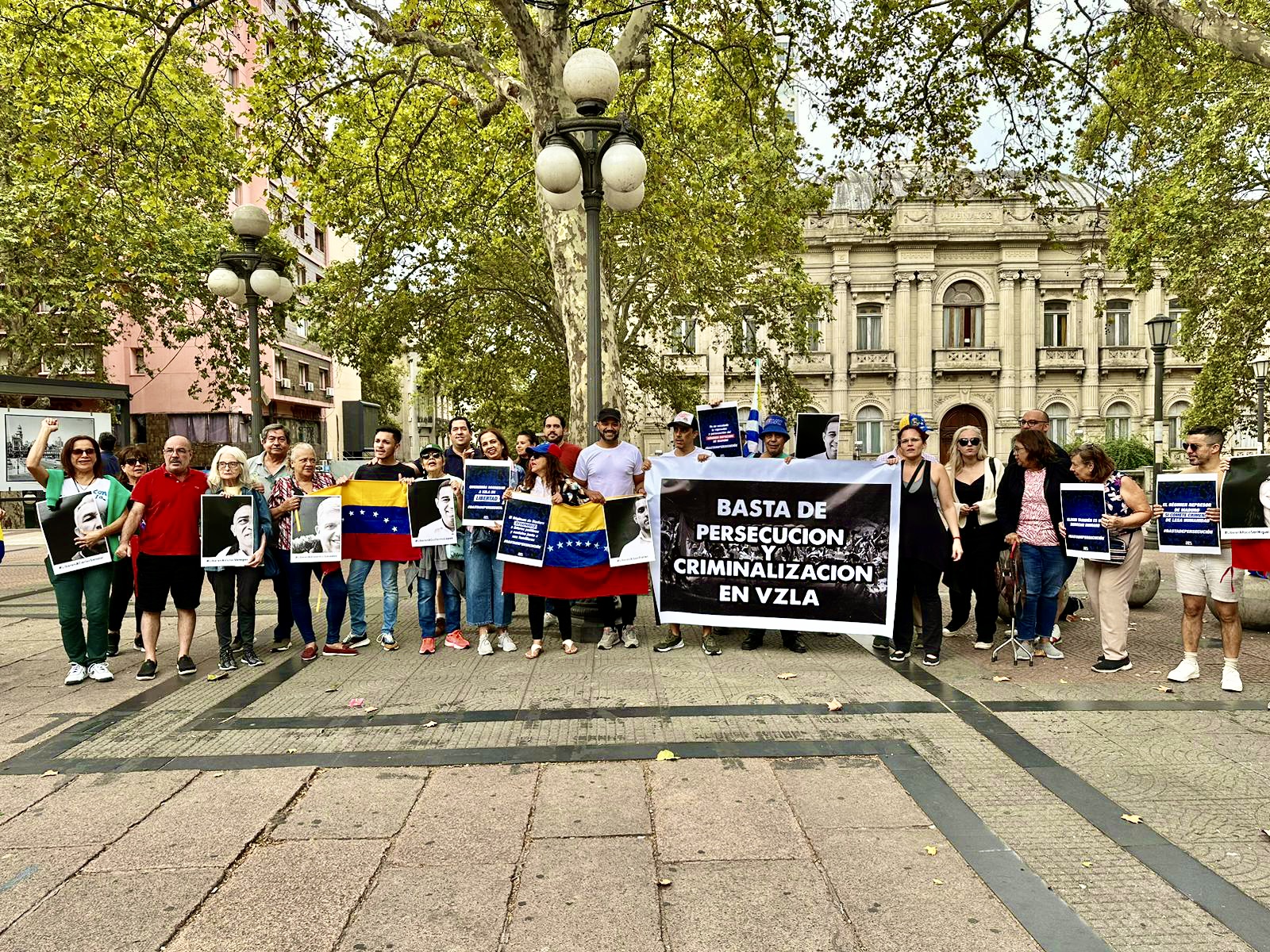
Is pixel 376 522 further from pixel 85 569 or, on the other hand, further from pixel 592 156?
pixel 592 156

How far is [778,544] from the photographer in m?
→ 6.74

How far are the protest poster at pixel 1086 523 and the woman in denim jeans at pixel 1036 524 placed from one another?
0.28 feet

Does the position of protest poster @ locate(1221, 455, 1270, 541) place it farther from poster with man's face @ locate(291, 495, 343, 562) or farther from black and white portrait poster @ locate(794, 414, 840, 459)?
poster with man's face @ locate(291, 495, 343, 562)

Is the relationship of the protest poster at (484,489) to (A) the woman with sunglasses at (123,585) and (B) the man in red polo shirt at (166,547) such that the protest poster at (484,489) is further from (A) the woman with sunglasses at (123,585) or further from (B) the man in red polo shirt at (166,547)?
(A) the woman with sunglasses at (123,585)

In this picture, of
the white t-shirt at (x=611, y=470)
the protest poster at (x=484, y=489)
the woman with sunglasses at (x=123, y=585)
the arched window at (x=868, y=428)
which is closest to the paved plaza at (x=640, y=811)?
the woman with sunglasses at (x=123, y=585)

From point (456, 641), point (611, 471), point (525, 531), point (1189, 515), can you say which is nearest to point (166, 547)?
point (456, 641)

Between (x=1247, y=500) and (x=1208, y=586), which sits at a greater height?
(x=1247, y=500)

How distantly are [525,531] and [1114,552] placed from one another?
4.47m

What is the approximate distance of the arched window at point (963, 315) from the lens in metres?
37.5

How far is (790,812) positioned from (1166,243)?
671 inches

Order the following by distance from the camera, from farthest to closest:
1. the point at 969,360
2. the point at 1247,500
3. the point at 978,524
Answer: the point at 969,360 < the point at 978,524 < the point at 1247,500

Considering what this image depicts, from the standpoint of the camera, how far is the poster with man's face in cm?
685

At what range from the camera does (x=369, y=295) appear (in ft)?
69.2

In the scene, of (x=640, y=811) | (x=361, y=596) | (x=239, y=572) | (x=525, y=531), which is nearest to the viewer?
(x=640, y=811)
